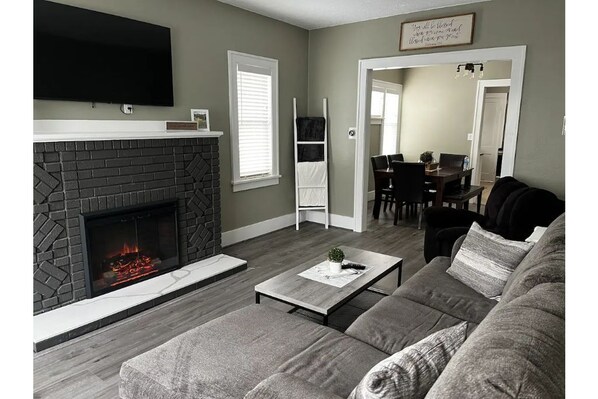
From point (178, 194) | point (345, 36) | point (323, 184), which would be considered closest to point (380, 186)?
point (323, 184)

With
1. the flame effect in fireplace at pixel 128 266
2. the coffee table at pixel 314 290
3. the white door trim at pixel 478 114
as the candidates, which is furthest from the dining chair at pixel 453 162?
the flame effect in fireplace at pixel 128 266

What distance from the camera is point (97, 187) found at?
2.95 m

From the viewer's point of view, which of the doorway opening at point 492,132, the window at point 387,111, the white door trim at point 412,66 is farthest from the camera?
the doorway opening at point 492,132

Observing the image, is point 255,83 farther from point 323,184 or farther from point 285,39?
point 323,184

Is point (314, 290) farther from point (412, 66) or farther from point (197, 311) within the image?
point (412, 66)

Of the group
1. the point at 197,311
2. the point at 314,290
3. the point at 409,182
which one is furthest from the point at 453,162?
the point at 197,311

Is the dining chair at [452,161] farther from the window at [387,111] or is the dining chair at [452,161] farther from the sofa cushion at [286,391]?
the sofa cushion at [286,391]

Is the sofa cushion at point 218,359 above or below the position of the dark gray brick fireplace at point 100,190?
below

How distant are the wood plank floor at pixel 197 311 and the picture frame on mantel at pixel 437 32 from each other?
229 cm

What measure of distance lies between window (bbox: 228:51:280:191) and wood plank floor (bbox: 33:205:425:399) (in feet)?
2.68

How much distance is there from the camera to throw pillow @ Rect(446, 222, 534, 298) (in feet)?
7.44

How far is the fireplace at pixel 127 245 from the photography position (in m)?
2.96

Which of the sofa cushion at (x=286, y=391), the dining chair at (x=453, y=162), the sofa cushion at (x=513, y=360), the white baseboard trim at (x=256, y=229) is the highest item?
the dining chair at (x=453, y=162)
